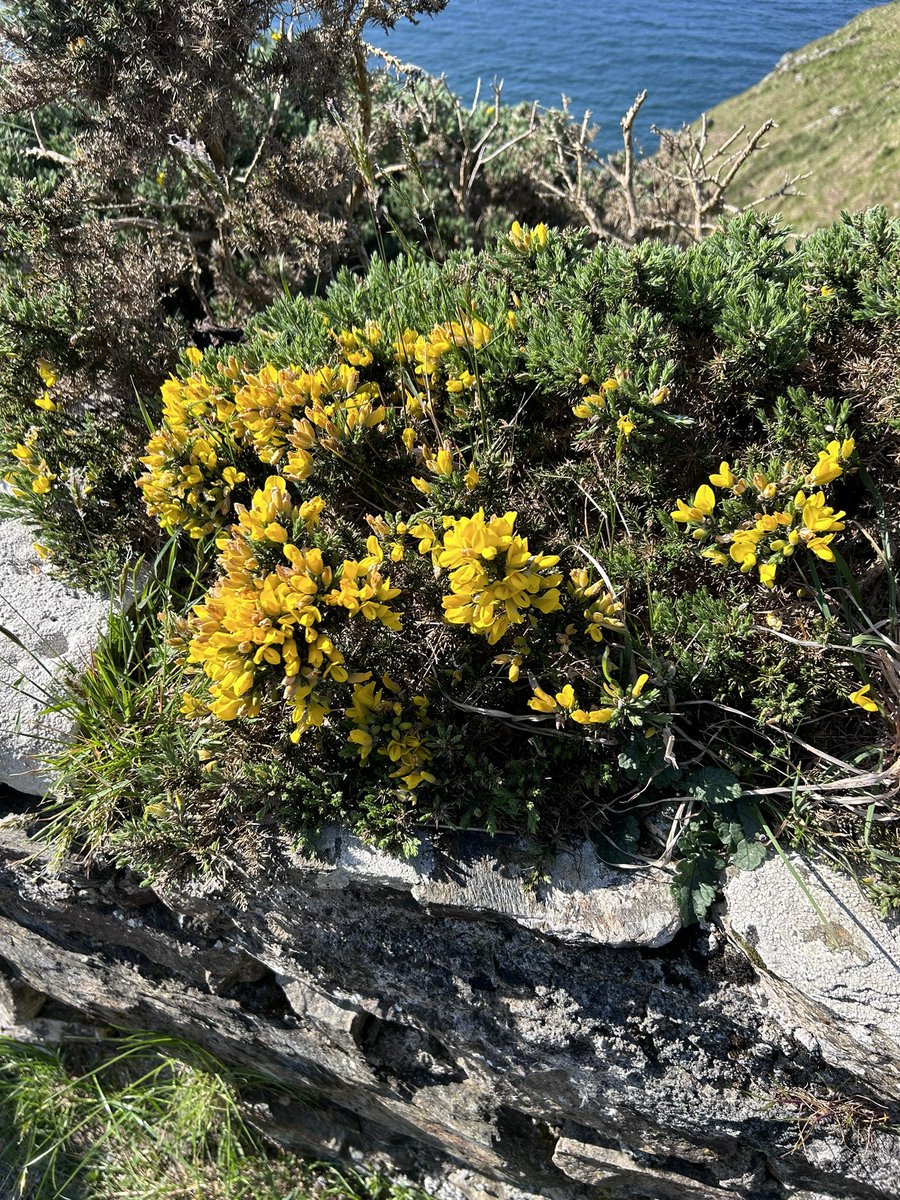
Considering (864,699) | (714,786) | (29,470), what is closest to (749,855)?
(714,786)

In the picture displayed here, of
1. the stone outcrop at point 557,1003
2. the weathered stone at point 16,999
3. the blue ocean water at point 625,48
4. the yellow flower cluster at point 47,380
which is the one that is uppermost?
the blue ocean water at point 625,48

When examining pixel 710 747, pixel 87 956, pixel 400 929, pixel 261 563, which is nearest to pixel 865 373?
pixel 710 747

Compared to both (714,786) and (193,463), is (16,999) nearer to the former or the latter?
(193,463)

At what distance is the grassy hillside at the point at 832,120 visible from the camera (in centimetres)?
720

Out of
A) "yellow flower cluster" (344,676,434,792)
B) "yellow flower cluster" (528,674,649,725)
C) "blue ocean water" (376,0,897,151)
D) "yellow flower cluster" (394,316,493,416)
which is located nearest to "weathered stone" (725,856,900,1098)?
"yellow flower cluster" (528,674,649,725)

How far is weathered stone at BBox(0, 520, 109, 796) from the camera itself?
3.06 m

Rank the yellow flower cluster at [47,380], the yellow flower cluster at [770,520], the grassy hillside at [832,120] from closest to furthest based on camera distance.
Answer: the yellow flower cluster at [770,520], the yellow flower cluster at [47,380], the grassy hillside at [832,120]

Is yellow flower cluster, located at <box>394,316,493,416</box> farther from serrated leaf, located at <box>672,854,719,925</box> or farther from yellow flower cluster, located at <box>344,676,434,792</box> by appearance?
serrated leaf, located at <box>672,854,719,925</box>

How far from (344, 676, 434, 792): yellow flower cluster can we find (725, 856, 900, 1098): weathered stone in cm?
95

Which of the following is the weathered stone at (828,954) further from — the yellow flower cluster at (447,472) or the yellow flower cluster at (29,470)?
the yellow flower cluster at (29,470)

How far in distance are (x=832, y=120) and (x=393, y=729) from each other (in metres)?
9.28

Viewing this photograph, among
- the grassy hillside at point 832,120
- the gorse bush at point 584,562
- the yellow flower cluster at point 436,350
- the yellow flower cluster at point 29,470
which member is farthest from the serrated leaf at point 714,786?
the grassy hillside at point 832,120

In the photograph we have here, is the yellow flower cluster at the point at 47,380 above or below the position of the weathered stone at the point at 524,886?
above

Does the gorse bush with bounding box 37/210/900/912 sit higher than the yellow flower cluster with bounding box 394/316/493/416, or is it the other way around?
the yellow flower cluster with bounding box 394/316/493/416
